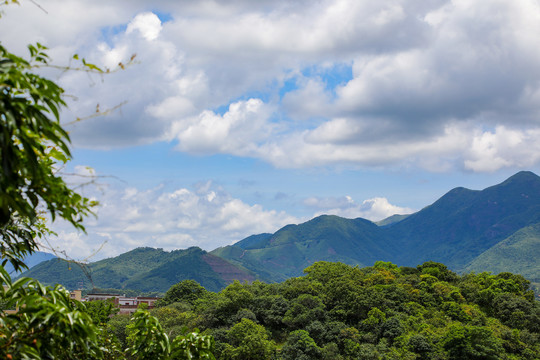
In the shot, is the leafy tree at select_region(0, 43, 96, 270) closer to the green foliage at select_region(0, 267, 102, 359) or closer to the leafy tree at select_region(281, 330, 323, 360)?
the green foliage at select_region(0, 267, 102, 359)

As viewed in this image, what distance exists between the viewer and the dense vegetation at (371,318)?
3978cm

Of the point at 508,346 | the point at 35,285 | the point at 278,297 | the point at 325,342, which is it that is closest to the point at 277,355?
the point at 325,342

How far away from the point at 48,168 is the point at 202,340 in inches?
113

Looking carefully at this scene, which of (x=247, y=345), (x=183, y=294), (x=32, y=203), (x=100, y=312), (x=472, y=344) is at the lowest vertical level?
(x=472, y=344)

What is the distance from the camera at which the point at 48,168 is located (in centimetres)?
448

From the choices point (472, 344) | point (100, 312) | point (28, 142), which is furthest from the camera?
point (472, 344)

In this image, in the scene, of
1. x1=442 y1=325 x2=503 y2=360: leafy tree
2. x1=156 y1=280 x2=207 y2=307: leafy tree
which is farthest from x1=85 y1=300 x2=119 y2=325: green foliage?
x1=156 y1=280 x2=207 y2=307: leafy tree

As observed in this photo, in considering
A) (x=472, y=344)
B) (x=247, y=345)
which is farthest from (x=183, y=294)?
(x=472, y=344)

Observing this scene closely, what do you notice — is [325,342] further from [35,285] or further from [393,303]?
[35,285]

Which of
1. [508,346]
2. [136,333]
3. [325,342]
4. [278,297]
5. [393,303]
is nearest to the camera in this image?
[136,333]

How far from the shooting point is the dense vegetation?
131ft

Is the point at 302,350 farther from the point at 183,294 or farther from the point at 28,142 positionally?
the point at 28,142

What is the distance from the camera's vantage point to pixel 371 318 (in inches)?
1777

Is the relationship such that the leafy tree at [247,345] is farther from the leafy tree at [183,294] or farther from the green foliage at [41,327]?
the green foliage at [41,327]
